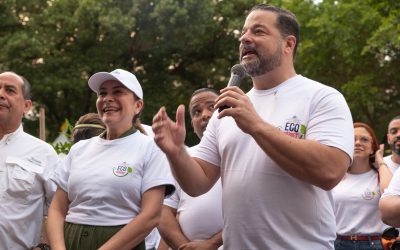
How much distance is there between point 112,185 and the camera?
158 inches

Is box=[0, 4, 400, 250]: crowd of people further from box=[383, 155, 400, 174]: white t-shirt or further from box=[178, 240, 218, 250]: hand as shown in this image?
box=[383, 155, 400, 174]: white t-shirt

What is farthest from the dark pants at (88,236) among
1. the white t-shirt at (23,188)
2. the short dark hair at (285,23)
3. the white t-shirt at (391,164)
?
the white t-shirt at (391,164)

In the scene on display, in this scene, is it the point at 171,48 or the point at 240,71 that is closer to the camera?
the point at 240,71

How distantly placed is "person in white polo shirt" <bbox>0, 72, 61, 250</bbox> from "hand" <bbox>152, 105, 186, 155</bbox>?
5.22 ft

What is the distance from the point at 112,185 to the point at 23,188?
2.64 ft

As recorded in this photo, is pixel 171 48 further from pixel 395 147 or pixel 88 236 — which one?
pixel 88 236

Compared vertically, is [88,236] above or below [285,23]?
Answer: below

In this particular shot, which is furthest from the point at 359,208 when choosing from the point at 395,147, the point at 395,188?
the point at 395,188

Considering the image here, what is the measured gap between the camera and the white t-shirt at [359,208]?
6.45 metres

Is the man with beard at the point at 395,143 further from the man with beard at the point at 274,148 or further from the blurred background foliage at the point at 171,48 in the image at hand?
the blurred background foliage at the point at 171,48

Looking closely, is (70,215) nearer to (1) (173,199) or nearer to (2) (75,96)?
(1) (173,199)

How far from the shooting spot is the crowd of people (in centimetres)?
315

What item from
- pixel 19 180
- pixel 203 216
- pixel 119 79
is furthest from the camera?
pixel 203 216

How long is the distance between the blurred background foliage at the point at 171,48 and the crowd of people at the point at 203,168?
1508 cm
